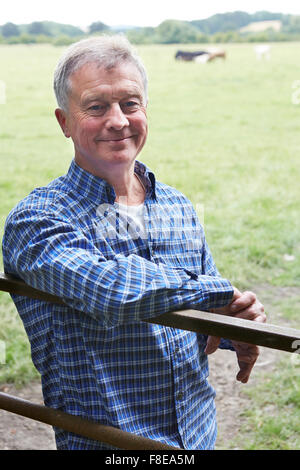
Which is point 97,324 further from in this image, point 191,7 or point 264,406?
point 191,7

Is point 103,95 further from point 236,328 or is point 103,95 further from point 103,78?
point 236,328

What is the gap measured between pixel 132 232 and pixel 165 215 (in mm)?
102

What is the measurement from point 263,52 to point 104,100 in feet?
20.4

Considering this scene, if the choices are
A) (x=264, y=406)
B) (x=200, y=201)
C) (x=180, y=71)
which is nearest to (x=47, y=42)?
(x=200, y=201)

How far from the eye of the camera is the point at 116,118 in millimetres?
1077

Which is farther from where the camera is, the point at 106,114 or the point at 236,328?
the point at 106,114

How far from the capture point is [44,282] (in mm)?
929

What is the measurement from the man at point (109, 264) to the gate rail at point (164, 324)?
3 cm

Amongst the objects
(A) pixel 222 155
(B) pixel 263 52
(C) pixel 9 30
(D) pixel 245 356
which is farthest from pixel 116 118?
(B) pixel 263 52

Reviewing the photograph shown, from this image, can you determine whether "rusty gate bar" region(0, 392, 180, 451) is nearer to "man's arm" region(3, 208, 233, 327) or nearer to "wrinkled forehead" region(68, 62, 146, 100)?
"man's arm" region(3, 208, 233, 327)

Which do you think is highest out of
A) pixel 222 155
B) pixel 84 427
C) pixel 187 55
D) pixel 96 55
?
pixel 96 55

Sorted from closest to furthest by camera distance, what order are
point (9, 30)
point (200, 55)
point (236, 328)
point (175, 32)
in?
point (236, 328), point (9, 30), point (175, 32), point (200, 55)

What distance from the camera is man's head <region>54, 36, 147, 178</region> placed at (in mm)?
1069

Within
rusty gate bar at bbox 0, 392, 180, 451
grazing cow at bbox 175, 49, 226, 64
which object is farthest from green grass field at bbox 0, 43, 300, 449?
rusty gate bar at bbox 0, 392, 180, 451
